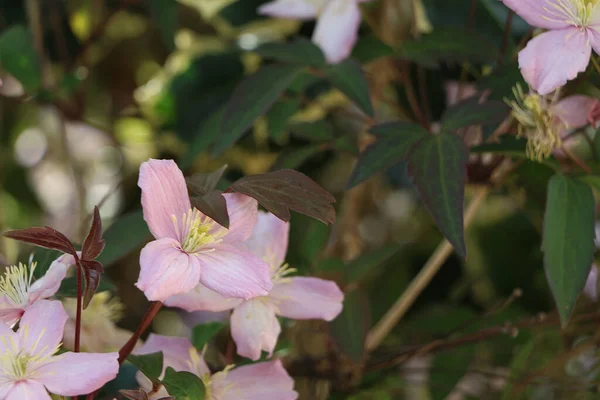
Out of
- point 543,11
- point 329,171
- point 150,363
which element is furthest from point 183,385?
point 329,171

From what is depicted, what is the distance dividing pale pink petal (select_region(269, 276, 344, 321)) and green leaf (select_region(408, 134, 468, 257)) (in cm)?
8

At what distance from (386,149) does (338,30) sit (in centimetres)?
16

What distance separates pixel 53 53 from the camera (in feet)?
2.80

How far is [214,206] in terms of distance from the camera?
0.37 meters

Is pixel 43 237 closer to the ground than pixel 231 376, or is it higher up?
higher up

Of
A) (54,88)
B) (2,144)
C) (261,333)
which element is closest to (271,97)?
(261,333)

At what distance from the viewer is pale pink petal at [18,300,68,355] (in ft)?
1.19

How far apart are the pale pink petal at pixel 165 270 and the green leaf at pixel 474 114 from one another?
0.20 metres

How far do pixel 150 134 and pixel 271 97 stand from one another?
471 mm

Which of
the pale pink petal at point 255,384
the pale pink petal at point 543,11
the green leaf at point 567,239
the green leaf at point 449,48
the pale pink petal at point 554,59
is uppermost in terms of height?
the pale pink petal at point 543,11

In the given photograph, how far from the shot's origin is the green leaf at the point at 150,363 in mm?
392

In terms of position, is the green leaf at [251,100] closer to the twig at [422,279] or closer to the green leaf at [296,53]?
the green leaf at [296,53]

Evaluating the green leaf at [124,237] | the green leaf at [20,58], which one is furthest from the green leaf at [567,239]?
the green leaf at [20,58]

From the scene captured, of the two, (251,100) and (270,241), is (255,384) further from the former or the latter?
(251,100)
